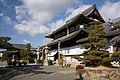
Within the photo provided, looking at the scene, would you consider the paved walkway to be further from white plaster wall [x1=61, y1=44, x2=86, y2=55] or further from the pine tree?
white plaster wall [x1=61, y1=44, x2=86, y2=55]

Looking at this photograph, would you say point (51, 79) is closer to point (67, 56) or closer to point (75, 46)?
point (75, 46)

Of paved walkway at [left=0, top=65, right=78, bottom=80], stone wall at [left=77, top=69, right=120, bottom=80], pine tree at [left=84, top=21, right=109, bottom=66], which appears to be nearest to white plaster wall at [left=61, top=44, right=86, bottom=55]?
paved walkway at [left=0, top=65, right=78, bottom=80]

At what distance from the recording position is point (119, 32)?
416 inches

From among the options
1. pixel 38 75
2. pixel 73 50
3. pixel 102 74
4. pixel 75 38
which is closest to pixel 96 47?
pixel 102 74

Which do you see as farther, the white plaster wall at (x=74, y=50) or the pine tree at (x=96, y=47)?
the white plaster wall at (x=74, y=50)

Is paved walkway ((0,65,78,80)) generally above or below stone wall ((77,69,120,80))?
below

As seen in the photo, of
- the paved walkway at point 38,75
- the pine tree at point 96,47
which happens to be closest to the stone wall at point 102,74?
the paved walkway at point 38,75

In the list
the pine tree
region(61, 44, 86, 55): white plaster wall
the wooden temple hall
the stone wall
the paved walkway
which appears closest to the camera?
the stone wall

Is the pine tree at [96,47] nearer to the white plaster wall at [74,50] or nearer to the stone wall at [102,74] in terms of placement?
the stone wall at [102,74]

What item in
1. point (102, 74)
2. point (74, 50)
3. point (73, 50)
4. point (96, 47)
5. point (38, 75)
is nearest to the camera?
point (102, 74)

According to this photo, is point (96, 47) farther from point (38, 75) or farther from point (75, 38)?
point (75, 38)

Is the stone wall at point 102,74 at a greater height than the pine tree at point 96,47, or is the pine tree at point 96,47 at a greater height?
the pine tree at point 96,47

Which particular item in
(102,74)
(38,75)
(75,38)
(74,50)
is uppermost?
(75,38)

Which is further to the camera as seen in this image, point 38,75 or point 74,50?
point 74,50
